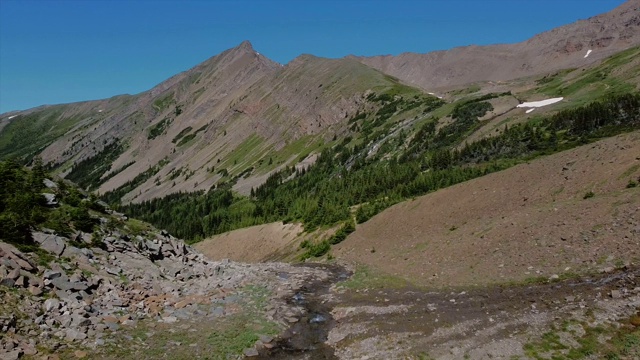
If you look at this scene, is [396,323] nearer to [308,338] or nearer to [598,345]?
[308,338]

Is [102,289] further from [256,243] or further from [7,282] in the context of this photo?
[256,243]

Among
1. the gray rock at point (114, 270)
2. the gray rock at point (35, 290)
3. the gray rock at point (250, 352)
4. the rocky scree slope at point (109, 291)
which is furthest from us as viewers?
the gray rock at point (114, 270)

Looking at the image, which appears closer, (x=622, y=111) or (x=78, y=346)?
(x=78, y=346)

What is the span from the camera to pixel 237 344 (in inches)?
949

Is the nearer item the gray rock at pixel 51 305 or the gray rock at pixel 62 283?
the gray rock at pixel 51 305

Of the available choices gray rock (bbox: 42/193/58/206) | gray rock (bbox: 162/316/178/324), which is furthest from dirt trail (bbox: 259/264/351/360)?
gray rock (bbox: 42/193/58/206)

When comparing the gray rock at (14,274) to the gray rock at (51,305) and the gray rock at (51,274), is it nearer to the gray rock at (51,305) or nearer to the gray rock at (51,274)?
the gray rock at (51,274)

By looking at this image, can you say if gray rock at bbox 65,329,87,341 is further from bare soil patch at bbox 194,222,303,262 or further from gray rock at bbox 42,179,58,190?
bare soil patch at bbox 194,222,303,262

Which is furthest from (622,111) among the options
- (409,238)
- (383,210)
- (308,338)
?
(308,338)

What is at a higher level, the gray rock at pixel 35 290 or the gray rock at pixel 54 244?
the gray rock at pixel 54 244

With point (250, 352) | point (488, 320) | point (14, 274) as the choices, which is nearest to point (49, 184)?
point (14, 274)

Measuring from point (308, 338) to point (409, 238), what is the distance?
29387 mm

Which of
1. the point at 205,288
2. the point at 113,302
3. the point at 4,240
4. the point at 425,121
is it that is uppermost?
Result: the point at 425,121

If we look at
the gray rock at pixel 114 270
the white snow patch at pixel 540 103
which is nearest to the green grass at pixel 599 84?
the white snow patch at pixel 540 103
